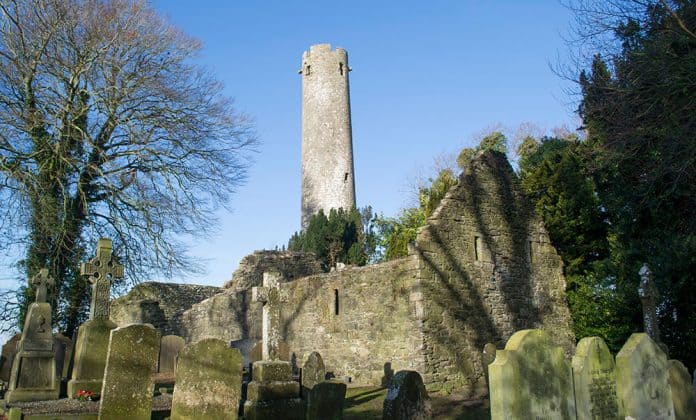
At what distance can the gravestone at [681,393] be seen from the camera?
7699 mm

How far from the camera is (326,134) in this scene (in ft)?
125

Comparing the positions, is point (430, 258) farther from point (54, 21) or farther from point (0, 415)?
point (54, 21)

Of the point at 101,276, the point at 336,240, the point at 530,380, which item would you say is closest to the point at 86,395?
the point at 101,276

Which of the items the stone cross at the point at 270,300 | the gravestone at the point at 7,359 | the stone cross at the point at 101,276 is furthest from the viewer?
the gravestone at the point at 7,359

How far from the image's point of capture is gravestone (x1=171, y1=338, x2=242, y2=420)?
7.63 metres

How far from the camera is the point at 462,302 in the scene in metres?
14.7

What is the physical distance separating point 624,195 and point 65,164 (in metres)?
15.3

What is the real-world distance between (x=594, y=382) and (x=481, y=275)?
8.80m

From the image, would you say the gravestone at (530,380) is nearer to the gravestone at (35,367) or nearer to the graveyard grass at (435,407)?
the graveyard grass at (435,407)

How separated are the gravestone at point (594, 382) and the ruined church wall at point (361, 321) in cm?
685

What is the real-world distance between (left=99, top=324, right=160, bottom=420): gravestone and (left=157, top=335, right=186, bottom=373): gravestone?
1062cm

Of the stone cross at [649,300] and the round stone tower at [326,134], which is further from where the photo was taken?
the round stone tower at [326,134]

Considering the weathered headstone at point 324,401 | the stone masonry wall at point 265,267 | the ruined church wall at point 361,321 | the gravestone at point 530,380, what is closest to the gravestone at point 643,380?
the gravestone at point 530,380

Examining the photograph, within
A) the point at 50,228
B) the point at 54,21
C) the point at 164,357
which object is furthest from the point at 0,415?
the point at 54,21
